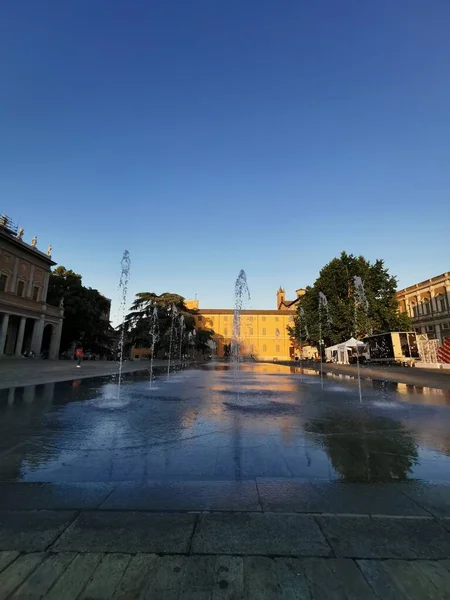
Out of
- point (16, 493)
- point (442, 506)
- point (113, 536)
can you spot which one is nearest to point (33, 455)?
point (16, 493)

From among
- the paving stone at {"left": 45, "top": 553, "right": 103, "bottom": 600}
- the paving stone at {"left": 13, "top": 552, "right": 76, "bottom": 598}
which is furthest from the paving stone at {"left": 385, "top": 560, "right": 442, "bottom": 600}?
the paving stone at {"left": 13, "top": 552, "right": 76, "bottom": 598}

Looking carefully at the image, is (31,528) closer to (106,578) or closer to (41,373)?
(106,578)

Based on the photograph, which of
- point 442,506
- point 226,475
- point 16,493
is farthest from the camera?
point 226,475

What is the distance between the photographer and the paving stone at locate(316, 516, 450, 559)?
2.19 meters

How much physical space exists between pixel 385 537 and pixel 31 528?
2654 mm

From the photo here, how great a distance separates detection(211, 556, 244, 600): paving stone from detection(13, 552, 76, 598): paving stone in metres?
0.95

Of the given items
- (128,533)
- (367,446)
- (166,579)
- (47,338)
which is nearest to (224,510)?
(128,533)

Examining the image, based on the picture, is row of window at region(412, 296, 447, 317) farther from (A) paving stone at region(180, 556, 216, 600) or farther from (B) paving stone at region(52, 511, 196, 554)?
(A) paving stone at region(180, 556, 216, 600)

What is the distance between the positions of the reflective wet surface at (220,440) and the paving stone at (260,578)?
1.50 metres

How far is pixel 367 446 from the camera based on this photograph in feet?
15.9

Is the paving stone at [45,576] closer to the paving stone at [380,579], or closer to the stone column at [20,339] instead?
the paving stone at [380,579]

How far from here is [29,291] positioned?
4034 cm

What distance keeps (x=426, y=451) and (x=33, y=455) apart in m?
5.41

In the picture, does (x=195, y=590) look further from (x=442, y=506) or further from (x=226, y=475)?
(x=442, y=506)
